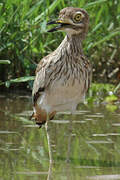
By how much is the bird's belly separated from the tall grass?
7.24 ft

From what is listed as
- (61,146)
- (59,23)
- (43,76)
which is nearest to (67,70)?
(43,76)

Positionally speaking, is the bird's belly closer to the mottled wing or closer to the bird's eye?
the mottled wing

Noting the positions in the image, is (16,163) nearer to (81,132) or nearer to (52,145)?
(52,145)

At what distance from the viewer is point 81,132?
21.2 feet

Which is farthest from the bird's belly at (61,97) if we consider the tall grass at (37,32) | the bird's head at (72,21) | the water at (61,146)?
the tall grass at (37,32)

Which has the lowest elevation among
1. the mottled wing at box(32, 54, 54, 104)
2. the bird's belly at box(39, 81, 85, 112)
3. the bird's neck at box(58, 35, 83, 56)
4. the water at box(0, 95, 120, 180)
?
the water at box(0, 95, 120, 180)

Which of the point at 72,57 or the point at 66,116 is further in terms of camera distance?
the point at 66,116

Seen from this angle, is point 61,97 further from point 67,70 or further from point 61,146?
point 61,146

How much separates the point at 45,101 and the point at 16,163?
2.54 ft

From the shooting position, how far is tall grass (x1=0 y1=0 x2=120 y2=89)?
A: 7.91 meters

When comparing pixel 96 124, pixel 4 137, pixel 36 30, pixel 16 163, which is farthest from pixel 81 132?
pixel 36 30

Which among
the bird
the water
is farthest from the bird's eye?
the water

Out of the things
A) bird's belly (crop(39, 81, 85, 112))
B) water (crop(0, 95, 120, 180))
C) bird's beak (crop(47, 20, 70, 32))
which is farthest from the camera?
bird's belly (crop(39, 81, 85, 112))

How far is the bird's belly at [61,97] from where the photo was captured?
219 inches
